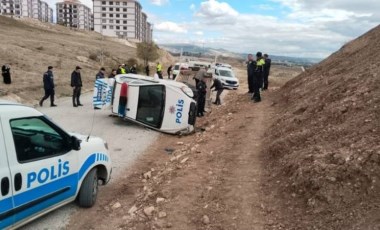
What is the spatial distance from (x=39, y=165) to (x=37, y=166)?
0.04 meters

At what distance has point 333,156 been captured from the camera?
648cm

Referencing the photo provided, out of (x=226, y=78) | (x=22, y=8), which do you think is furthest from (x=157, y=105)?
(x=22, y=8)

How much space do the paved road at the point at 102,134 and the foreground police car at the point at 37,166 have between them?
13.5 inches

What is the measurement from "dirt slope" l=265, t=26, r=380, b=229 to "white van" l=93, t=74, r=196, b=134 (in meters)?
3.80

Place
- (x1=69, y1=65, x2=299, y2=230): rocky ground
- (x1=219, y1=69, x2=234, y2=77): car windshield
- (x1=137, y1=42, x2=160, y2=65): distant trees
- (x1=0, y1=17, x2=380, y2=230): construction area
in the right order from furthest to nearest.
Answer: (x1=137, y1=42, x2=160, y2=65): distant trees → (x1=219, y1=69, x2=234, y2=77): car windshield → (x1=69, y1=65, x2=299, y2=230): rocky ground → (x1=0, y1=17, x2=380, y2=230): construction area

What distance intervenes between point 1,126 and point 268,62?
1672 centimetres

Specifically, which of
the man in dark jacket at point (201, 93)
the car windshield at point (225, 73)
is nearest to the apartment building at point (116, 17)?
the car windshield at point (225, 73)

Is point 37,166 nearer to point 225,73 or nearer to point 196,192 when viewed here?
point 196,192

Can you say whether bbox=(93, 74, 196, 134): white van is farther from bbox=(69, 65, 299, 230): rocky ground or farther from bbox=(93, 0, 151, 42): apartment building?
bbox=(93, 0, 151, 42): apartment building

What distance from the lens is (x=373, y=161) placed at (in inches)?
227

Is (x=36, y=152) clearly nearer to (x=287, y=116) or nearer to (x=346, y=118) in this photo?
(x=346, y=118)

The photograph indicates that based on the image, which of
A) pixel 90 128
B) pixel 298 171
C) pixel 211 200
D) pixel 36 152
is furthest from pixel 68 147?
pixel 90 128

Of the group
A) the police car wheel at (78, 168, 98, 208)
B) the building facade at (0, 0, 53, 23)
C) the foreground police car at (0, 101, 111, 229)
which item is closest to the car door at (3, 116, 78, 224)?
the foreground police car at (0, 101, 111, 229)

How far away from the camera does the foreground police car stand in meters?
4.96
